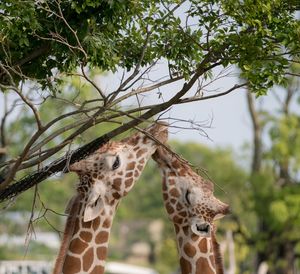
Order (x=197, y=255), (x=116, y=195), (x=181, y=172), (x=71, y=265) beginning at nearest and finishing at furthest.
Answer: (x=71, y=265)
(x=116, y=195)
(x=197, y=255)
(x=181, y=172)

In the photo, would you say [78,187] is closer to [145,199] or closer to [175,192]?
[175,192]

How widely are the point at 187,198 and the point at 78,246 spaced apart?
130 centimetres

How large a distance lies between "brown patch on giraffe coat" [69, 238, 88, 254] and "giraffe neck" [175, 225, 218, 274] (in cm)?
113

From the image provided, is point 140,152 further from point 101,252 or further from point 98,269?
point 98,269

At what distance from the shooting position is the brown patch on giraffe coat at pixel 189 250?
33.1 feet

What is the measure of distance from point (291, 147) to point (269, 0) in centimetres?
1728

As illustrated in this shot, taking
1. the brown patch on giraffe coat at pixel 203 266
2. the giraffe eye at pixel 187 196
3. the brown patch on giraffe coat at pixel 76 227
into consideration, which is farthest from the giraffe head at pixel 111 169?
the brown patch on giraffe coat at pixel 203 266

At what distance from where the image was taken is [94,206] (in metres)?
9.66

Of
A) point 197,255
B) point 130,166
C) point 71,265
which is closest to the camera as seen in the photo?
point 71,265

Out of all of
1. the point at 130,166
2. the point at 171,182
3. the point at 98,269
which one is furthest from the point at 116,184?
the point at 98,269

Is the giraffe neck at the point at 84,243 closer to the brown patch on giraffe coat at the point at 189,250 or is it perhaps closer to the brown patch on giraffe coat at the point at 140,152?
the brown patch on giraffe coat at the point at 140,152

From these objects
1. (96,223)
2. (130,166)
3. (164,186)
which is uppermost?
(130,166)

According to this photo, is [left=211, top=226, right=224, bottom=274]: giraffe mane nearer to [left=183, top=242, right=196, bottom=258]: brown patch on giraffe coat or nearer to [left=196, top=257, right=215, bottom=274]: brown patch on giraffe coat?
[left=196, top=257, right=215, bottom=274]: brown patch on giraffe coat

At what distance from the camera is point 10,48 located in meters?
9.73
